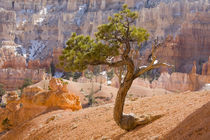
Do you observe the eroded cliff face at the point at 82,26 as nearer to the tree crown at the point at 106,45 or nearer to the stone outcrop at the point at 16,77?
the stone outcrop at the point at 16,77

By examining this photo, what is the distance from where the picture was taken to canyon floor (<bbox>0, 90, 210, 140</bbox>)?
19.0 feet

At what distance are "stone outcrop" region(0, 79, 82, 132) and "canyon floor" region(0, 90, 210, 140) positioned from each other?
1017mm

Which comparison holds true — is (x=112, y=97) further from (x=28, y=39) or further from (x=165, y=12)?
(x=28, y=39)

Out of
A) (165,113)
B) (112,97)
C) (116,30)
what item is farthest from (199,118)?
(112,97)

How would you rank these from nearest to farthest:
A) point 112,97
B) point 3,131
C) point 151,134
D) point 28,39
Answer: point 151,134 → point 3,131 → point 112,97 → point 28,39

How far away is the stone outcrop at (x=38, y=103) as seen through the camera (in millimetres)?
15305

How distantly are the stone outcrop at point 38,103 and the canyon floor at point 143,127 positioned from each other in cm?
102

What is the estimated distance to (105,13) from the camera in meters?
87.3

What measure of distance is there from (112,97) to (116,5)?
62944 mm

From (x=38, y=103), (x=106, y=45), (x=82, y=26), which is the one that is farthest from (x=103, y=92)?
(x=82, y=26)

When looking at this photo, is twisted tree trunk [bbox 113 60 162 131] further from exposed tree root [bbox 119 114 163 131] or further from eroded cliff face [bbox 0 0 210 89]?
eroded cliff face [bbox 0 0 210 89]

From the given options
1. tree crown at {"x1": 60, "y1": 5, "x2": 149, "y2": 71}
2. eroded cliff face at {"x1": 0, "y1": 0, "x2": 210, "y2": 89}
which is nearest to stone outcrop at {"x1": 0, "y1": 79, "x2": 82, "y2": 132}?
tree crown at {"x1": 60, "y1": 5, "x2": 149, "y2": 71}

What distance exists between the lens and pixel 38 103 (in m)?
15.7

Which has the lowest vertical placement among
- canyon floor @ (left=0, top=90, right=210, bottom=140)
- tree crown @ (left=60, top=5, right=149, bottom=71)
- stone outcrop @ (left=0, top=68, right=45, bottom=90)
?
stone outcrop @ (left=0, top=68, right=45, bottom=90)
